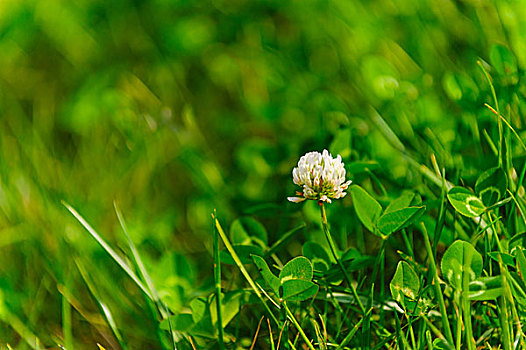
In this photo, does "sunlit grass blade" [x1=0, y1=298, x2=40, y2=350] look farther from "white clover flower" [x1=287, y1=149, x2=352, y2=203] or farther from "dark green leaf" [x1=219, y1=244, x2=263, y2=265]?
"white clover flower" [x1=287, y1=149, x2=352, y2=203]

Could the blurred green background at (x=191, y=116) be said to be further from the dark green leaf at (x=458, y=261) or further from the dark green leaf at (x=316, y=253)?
the dark green leaf at (x=458, y=261)

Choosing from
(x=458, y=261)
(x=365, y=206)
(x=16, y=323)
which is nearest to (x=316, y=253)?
(x=365, y=206)

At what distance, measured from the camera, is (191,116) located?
1.74 metres

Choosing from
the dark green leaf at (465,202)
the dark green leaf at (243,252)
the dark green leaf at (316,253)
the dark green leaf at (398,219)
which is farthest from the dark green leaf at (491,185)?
the dark green leaf at (243,252)

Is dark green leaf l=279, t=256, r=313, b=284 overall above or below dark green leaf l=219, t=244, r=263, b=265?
above

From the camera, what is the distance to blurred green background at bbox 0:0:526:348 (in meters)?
1.20

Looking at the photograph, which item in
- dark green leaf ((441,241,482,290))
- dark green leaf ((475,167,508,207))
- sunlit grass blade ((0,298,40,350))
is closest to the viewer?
dark green leaf ((441,241,482,290))

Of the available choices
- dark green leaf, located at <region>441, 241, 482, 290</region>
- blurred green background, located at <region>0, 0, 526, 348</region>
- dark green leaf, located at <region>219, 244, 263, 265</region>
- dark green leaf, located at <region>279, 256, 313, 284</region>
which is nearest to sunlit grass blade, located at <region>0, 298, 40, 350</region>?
blurred green background, located at <region>0, 0, 526, 348</region>

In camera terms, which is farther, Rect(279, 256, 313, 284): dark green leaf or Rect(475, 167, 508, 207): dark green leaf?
Rect(475, 167, 508, 207): dark green leaf

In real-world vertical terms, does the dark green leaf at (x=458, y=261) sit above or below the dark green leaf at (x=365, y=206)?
below

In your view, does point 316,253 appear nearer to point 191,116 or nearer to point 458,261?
point 458,261

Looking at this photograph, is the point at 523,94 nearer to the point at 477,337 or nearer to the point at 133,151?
the point at 477,337

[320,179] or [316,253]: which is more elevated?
[320,179]

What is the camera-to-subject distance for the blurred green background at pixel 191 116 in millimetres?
1200
